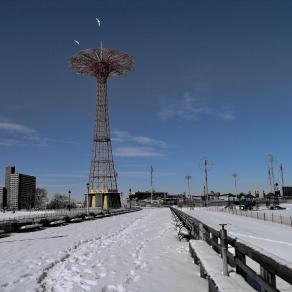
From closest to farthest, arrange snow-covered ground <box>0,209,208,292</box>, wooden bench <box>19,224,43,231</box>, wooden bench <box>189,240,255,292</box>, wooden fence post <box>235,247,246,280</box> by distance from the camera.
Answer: wooden bench <box>189,240,255,292</box>, wooden fence post <box>235,247,246,280</box>, snow-covered ground <box>0,209,208,292</box>, wooden bench <box>19,224,43,231</box>

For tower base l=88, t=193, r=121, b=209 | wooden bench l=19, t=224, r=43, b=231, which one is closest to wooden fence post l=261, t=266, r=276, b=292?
wooden bench l=19, t=224, r=43, b=231

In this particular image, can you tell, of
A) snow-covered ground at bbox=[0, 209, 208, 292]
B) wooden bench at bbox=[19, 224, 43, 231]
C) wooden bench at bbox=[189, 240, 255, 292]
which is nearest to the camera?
wooden bench at bbox=[189, 240, 255, 292]

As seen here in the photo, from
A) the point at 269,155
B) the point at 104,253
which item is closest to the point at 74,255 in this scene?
the point at 104,253

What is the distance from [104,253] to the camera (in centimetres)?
1492

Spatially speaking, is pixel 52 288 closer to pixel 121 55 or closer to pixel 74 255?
pixel 74 255

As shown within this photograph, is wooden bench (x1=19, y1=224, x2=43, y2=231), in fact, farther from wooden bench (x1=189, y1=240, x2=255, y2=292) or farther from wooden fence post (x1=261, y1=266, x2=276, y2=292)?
wooden fence post (x1=261, y1=266, x2=276, y2=292)

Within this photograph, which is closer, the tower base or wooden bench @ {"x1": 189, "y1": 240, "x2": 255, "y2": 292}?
wooden bench @ {"x1": 189, "y1": 240, "x2": 255, "y2": 292}

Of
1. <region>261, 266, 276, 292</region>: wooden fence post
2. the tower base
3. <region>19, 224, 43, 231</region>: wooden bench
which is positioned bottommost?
Result: <region>19, 224, 43, 231</region>: wooden bench

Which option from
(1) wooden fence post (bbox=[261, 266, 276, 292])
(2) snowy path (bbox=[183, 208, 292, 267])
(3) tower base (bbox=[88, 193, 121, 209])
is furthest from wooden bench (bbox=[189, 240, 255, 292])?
(3) tower base (bbox=[88, 193, 121, 209])

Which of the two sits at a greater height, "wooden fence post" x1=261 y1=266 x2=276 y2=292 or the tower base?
the tower base

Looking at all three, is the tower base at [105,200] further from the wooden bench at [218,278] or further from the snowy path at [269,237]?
the wooden bench at [218,278]

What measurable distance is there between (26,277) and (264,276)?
693 cm

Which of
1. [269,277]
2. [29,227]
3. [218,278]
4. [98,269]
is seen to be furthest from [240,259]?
[29,227]

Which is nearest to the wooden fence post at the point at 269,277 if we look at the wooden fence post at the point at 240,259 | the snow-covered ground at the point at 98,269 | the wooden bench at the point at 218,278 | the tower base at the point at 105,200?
the wooden bench at the point at 218,278
